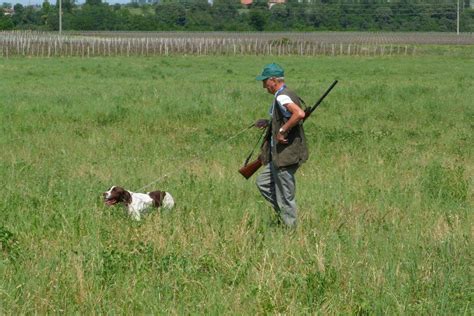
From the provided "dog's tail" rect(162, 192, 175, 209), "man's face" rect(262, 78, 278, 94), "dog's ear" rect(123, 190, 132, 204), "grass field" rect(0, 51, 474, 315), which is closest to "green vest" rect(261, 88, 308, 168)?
"man's face" rect(262, 78, 278, 94)

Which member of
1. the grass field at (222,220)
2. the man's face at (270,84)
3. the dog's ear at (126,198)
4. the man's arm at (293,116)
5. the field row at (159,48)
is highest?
the field row at (159,48)

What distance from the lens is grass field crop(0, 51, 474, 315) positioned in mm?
5891

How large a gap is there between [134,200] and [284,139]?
5.75 feet

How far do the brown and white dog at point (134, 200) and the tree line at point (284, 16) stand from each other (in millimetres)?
115187

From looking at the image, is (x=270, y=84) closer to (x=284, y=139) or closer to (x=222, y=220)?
(x=284, y=139)

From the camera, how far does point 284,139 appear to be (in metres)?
7.67

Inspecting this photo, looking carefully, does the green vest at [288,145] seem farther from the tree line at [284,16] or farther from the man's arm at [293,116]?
the tree line at [284,16]

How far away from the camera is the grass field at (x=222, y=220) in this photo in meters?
5.89

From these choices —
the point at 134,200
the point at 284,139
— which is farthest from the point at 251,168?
the point at 134,200

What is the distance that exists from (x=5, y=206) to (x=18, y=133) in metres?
6.38

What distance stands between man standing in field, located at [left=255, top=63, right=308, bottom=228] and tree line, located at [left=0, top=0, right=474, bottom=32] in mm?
115927

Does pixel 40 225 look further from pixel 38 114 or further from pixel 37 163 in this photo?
pixel 38 114

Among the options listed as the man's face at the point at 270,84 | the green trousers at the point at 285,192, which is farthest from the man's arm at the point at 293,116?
the green trousers at the point at 285,192

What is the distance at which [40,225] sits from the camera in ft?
25.3
